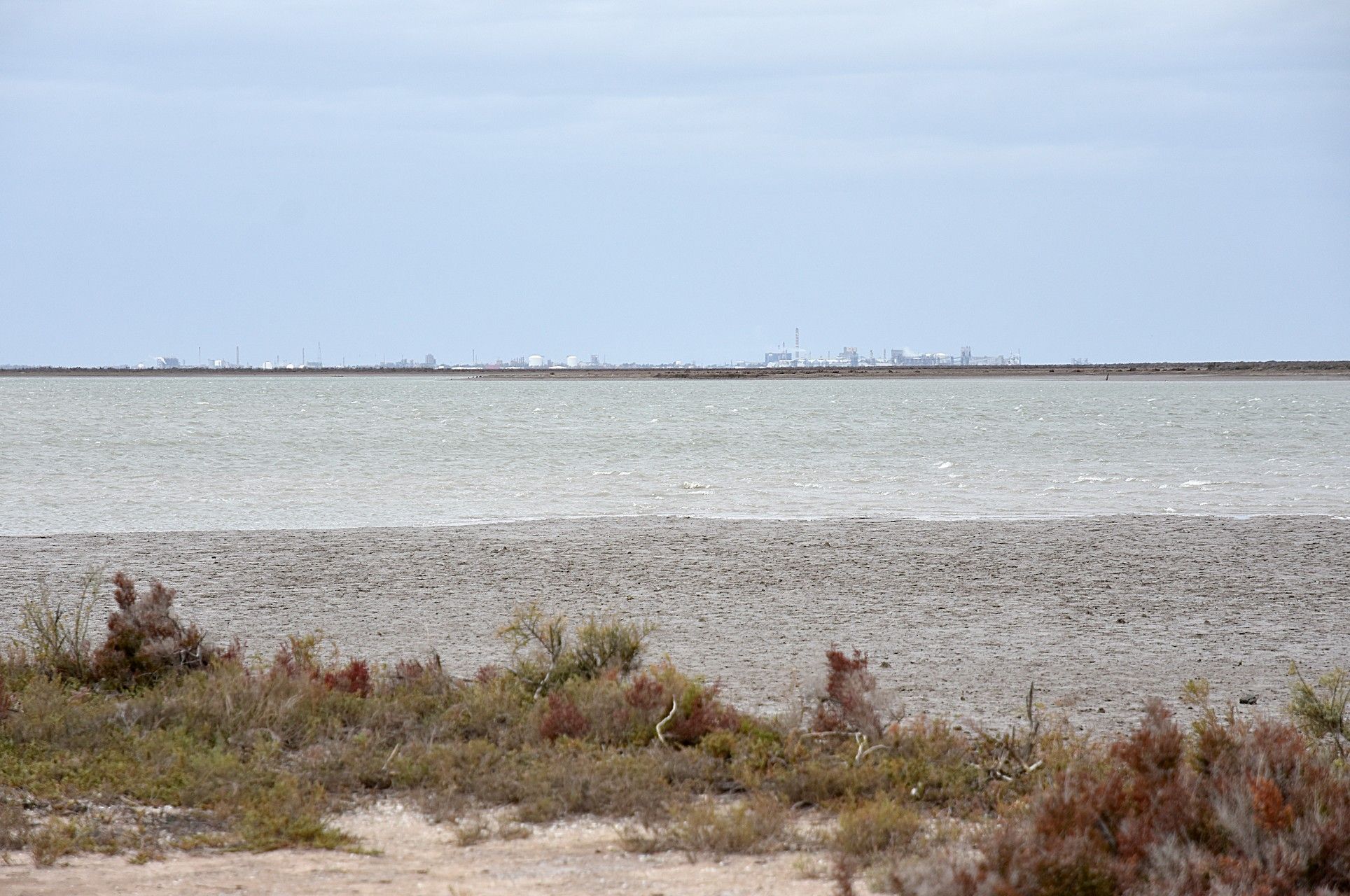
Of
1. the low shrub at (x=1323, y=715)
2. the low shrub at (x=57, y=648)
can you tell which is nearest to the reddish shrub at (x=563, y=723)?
the low shrub at (x=57, y=648)

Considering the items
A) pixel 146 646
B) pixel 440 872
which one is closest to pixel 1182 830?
pixel 440 872

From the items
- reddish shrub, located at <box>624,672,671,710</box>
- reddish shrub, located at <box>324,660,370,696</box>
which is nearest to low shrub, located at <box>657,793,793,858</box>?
reddish shrub, located at <box>624,672,671,710</box>

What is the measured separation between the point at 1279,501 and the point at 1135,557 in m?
8.38

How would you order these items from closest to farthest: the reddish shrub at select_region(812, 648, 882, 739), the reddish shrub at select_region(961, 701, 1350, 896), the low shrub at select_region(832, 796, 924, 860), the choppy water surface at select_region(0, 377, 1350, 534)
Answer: the reddish shrub at select_region(961, 701, 1350, 896) → the low shrub at select_region(832, 796, 924, 860) → the reddish shrub at select_region(812, 648, 882, 739) → the choppy water surface at select_region(0, 377, 1350, 534)

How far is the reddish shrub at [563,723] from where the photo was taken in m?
6.28

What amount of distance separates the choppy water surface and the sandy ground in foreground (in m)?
13.5

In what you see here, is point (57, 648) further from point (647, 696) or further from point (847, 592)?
point (847, 592)

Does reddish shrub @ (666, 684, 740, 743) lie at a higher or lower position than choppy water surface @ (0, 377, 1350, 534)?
higher

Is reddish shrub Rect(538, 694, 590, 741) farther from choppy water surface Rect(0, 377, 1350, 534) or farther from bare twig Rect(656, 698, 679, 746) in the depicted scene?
choppy water surface Rect(0, 377, 1350, 534)

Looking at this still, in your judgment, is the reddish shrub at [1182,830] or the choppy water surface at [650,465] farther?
the choppy water surface at [650,465]

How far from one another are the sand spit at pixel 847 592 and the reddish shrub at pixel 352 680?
165 centimetres

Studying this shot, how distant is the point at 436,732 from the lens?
6.36m

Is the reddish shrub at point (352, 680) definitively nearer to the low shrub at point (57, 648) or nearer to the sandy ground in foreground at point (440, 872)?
the low shrub at point (57, 648)

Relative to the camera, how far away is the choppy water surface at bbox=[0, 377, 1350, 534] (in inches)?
796
